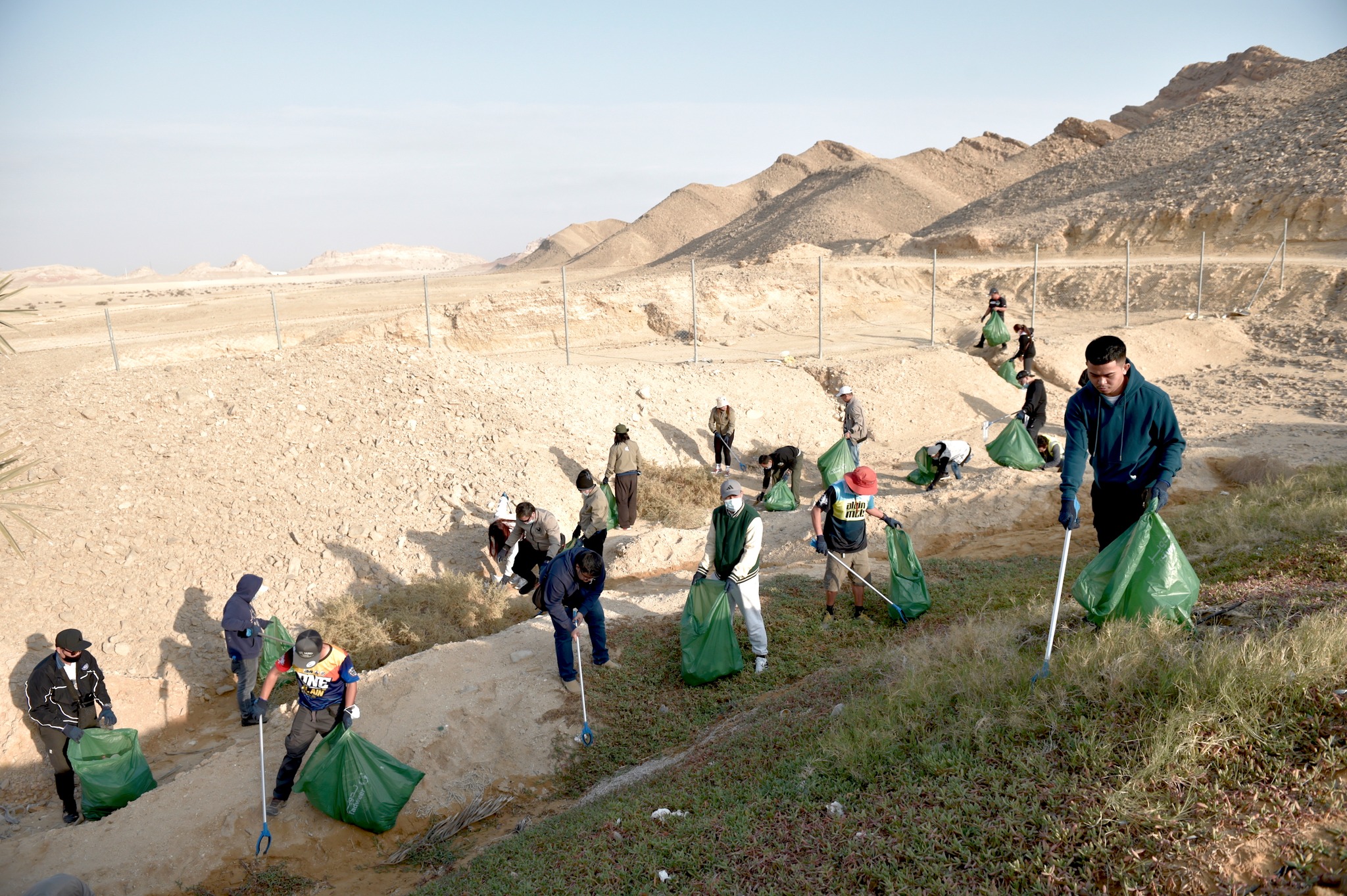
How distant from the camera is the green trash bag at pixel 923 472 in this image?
12.9 m

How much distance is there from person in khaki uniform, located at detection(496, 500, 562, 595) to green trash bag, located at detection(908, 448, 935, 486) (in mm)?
6971

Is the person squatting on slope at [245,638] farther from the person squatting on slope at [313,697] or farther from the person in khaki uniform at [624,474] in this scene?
the person in khaki uniform at [624,474]

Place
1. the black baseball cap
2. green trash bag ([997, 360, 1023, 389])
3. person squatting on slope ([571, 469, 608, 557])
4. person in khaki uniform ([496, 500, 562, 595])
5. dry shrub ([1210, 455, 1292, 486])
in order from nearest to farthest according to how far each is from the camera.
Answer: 1. the black baseball cap
2. person in khaki uniform ([496, 500, 562, 595])
3. person squatting on slope ([571, 469, 608, 557])
4. dry shrub ([1210, 455, 1292, 486])
5. green trash bag ([997, 360, 1023, 389])

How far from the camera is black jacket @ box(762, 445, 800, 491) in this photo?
11.9 m

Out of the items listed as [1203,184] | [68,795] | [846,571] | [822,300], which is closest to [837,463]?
[846,571]

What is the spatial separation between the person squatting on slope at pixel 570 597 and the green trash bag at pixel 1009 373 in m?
15.6

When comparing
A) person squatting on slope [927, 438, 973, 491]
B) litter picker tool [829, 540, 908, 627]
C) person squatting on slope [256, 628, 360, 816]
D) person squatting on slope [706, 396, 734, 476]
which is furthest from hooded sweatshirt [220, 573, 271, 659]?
person squatting on slope [927, 438, 973, 491]

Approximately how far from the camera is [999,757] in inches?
148

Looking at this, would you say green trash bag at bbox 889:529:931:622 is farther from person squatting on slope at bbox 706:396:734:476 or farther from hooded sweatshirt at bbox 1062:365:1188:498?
person squatting on slope at bbox 706:396:734:476

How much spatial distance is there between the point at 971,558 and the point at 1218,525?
8.76 ft

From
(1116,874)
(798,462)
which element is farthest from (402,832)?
(798,462)

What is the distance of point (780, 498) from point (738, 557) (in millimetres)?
5451

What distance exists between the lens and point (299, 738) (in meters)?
5.45

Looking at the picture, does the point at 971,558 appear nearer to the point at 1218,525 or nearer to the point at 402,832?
the point at 1218,525
